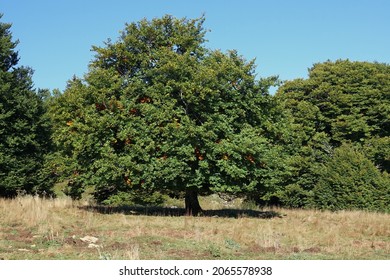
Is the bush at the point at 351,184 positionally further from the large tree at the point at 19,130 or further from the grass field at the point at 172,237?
the large tree at the point at 19,130

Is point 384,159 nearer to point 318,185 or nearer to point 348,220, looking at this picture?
point 318,185

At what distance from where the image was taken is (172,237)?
16406mm

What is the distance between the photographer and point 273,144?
25.4 metres

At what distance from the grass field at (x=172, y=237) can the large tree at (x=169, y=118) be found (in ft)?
7.74

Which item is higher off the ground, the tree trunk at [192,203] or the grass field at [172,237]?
the tree trunk at [192,203]

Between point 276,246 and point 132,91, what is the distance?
11.8 metres

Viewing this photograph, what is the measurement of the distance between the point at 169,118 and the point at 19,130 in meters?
15.8

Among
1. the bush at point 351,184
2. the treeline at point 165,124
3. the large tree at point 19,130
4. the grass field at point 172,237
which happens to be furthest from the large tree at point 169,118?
the bush at point 351,184

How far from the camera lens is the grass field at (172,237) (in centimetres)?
1318

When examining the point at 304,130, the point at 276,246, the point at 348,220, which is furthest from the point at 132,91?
the point at 304,130

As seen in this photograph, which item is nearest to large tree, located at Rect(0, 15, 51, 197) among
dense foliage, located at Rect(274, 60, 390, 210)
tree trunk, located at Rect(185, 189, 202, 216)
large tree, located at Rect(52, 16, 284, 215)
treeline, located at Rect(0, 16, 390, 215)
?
treeline, located at Rect(0, 16, 390, 215)

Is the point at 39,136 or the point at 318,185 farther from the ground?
the point at 39,136

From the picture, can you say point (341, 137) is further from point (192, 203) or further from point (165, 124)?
point (165, 124)

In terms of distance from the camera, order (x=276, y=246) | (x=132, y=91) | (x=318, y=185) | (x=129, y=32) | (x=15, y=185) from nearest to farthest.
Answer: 1. (x=276, y=246)
2. (x=132, y=91)
3. (x=129, y=32)
4. (x=15, y=185)
5. (x=318, y=185)
